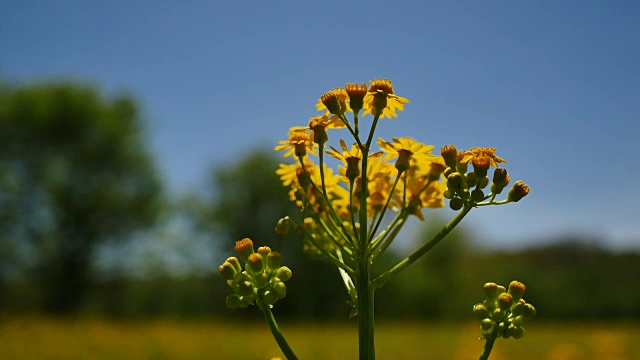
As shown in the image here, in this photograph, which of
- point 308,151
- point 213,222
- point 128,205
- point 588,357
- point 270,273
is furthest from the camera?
point 213,222

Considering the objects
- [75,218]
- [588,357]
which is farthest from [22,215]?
[588,357]

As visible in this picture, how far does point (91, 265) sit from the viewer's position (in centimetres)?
3181

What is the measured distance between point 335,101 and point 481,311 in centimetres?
80

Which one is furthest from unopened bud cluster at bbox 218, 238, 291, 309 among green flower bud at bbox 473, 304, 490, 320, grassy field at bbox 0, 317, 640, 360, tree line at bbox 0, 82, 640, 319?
tree line at bbox 0, 82, 640, 319

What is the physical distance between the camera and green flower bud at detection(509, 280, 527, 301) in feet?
6.31

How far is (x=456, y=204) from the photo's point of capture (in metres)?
1.89

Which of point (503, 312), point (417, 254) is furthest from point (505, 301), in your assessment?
point (417, 254)

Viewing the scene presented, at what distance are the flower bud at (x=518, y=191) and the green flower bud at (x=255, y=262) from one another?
2.70 ft

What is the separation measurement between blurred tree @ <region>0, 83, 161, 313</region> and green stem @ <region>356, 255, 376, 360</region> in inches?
1270

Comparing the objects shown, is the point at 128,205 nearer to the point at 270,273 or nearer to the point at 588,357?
the point at 588,357

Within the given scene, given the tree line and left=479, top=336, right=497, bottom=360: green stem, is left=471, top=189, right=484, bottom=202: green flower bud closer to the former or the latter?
left=479, top=336, right=497, bottom=360: green stem

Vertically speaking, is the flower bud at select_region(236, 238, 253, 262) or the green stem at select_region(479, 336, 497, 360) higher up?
the flower bud at select_region(236, 238, 253, 262)

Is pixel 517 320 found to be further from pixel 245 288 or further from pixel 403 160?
pixel 245 288

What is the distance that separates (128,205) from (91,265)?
3629mm
